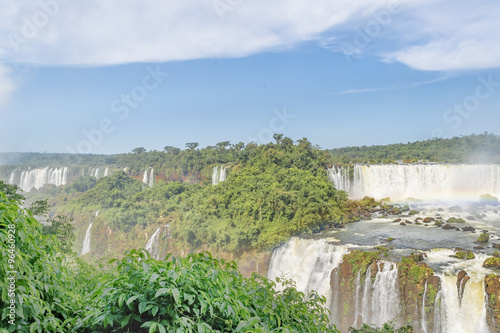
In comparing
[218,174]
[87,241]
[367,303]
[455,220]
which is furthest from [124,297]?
[87,241]

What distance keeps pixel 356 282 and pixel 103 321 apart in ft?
27.3

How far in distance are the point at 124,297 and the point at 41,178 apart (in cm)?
2072

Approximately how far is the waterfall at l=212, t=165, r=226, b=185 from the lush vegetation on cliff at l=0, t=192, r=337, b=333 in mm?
14992

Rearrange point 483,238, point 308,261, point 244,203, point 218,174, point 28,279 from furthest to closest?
point 218,174
point 244,203
point 308,261
point 483,238
point 28,279

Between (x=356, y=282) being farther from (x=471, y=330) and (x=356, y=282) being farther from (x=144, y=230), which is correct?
(x=144, y=230)

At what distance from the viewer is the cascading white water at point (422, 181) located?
534 inches

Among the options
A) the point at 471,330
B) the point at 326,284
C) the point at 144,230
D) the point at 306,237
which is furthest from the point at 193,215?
the point at 471,330

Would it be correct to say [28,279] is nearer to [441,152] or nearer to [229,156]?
[441,152]

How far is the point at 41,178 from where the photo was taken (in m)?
19.9

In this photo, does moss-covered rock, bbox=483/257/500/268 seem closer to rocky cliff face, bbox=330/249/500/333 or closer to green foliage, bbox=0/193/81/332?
rocky cliff face, bbox=330/249/500/333

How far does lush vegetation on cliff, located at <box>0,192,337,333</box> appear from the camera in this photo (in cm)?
150

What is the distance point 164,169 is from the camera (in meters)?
19.5

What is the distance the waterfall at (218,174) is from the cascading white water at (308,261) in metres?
5.70

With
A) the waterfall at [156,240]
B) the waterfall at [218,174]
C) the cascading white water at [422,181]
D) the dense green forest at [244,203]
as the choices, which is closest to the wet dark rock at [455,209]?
the cascading white water at [422,181]
